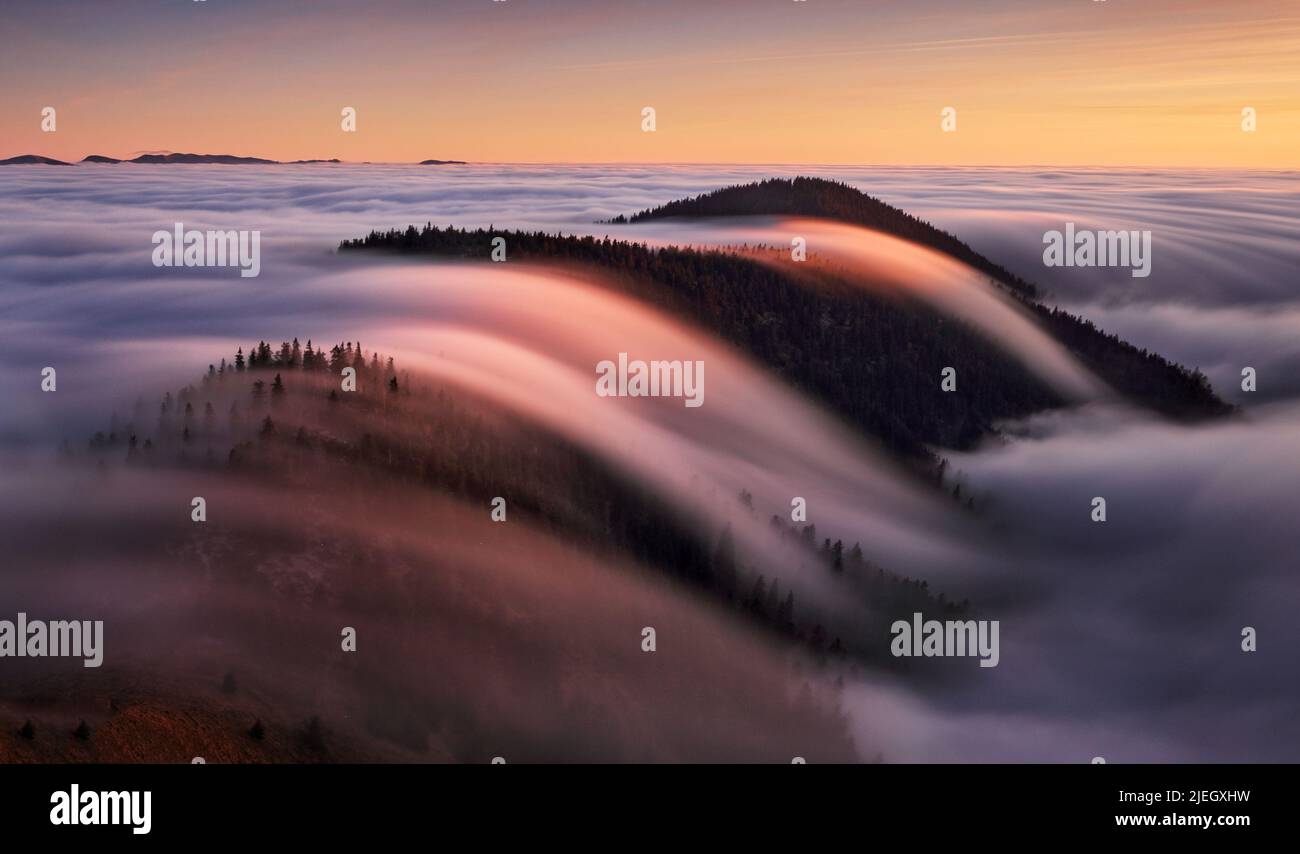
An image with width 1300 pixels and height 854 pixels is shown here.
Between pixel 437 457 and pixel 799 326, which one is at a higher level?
pixel 799 326

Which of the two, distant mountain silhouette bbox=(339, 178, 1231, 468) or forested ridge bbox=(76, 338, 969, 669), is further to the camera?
distant mountain silhouette bbox=(339, 178, 1231, 468)

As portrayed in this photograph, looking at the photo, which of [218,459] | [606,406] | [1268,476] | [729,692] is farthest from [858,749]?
[1268,476]

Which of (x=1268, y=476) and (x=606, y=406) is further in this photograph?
(x=1268, y=476)

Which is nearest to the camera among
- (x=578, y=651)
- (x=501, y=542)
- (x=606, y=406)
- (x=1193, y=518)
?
(x=578, y=651)

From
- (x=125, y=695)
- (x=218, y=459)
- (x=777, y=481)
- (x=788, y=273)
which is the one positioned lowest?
(x=777, y=481)

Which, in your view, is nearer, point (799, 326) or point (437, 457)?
point (437, 457)

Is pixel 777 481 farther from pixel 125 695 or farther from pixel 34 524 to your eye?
pixel 125 695

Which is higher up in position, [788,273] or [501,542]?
[788,273]

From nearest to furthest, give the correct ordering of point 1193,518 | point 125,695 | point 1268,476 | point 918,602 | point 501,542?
point 125,695
point 501,542
point 918,602
point 1193,518
point 1268,476

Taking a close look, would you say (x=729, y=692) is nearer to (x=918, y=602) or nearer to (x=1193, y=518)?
(x=918, y=602)

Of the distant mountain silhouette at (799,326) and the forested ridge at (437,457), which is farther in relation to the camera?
the distant mountain silhouette at (799,326)
